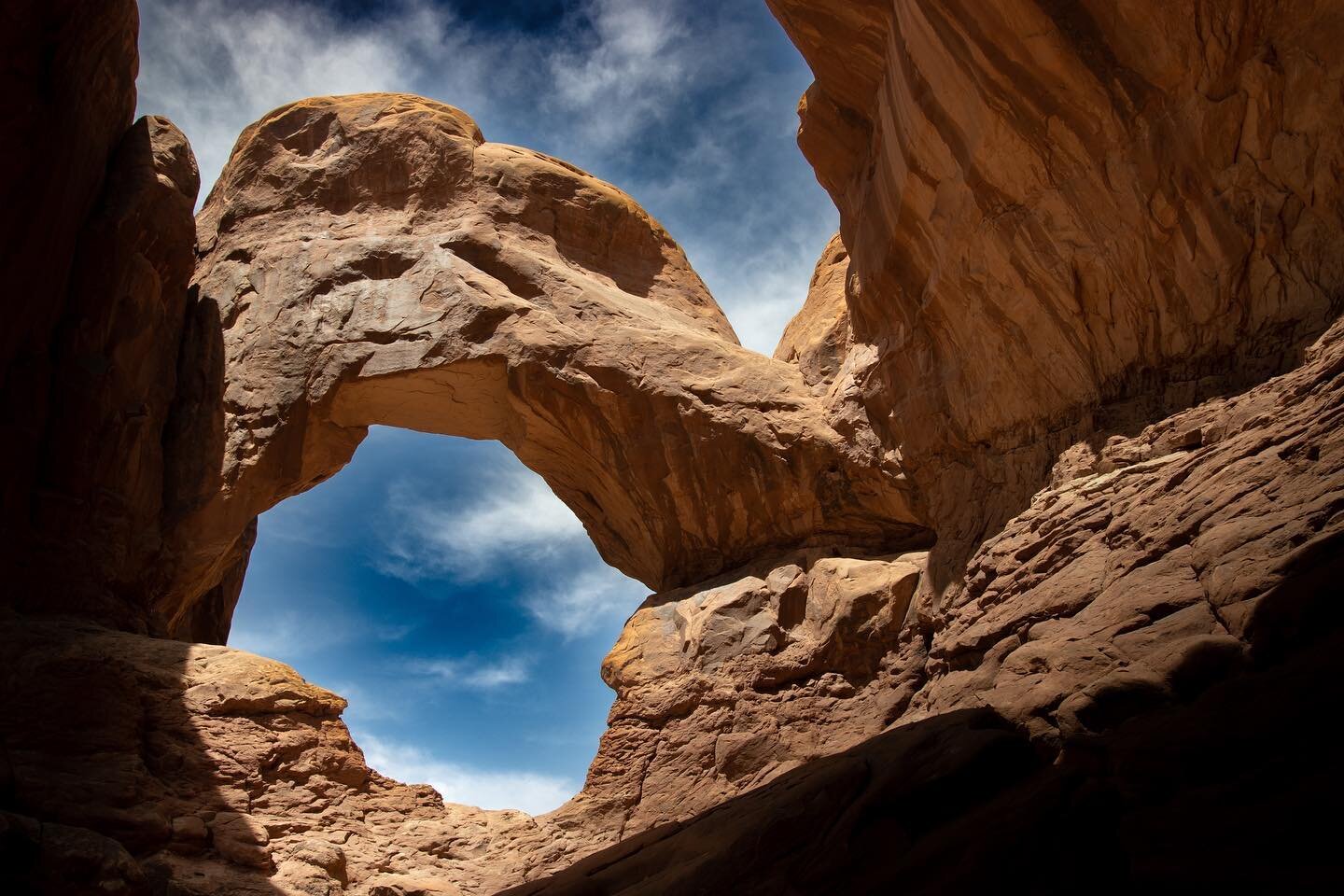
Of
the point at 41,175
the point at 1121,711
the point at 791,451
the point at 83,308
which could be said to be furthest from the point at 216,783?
the point at 1121,711

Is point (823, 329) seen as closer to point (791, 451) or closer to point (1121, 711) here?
point (791, 451)

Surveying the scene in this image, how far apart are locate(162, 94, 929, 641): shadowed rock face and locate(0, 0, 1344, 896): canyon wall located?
0.08 metres

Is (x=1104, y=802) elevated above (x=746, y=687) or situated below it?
below

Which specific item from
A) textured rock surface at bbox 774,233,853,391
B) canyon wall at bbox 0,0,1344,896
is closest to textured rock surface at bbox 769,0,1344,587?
canyon wall at bbox 0,0,1344,896

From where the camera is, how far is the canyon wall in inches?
280

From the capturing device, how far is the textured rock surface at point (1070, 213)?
32.4ft

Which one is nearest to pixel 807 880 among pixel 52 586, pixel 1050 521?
pixel 1050 521

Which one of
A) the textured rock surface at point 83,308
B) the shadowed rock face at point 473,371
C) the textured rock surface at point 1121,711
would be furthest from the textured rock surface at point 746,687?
the textured rock surface at point 83,308

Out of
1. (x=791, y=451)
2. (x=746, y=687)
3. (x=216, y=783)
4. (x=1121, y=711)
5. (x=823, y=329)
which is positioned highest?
(x=823, y=329)

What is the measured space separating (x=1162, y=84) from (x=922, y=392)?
5.45m

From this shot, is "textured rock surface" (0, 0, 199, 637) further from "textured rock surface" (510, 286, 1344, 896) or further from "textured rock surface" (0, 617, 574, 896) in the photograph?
"textured rock surface" (510, 286, 1344, 896)

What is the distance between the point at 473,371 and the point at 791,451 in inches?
218

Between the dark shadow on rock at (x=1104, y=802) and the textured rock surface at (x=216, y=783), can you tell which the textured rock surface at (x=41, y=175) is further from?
the dark shadow on rock at (x=1104, y=802)

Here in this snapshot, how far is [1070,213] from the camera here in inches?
467
